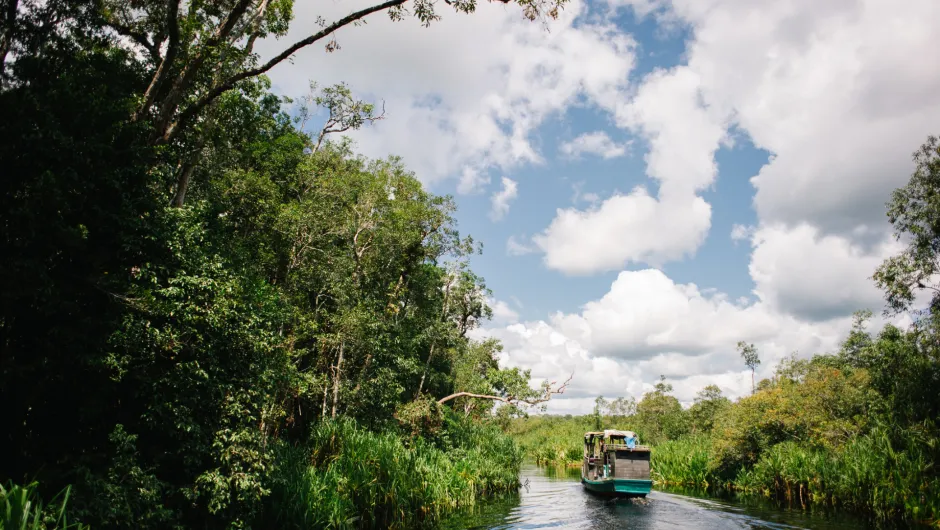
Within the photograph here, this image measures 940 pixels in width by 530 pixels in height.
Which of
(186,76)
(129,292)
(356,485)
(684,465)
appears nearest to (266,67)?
(186,76)

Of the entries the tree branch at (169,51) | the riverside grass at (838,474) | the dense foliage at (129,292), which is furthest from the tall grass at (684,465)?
the tree branch at (169,51)

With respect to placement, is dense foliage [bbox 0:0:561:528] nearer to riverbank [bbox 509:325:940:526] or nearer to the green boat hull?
the green boat hull

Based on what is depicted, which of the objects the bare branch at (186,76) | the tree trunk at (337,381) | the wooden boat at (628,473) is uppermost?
the bare branch at (186,76)

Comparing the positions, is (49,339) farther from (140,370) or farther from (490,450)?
(490,450)

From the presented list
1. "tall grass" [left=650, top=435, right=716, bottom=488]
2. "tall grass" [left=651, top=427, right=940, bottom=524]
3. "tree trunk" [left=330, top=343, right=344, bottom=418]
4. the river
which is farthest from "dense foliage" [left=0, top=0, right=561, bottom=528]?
"tall grass" [left=650, top=435, right=716, bottom=488]

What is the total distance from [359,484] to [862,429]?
19386 mm

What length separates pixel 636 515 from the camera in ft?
59.2

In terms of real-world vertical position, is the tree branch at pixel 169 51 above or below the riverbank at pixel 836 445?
above

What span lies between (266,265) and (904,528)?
73.1ft

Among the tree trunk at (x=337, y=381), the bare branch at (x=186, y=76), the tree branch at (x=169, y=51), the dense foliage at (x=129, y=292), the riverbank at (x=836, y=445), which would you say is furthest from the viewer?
the tree trunk at (x=337, y=381)

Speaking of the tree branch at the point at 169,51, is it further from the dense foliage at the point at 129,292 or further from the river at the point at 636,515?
the river at the point at 636,515

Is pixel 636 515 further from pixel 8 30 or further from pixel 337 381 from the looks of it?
pixel 8 30

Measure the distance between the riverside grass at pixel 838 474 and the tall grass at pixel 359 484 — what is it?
12.6 m

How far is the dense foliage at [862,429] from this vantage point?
15.2 meters
